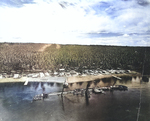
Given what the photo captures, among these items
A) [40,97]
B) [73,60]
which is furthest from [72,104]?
[73,60]

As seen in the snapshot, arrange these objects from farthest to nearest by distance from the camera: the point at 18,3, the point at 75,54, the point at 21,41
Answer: the point at 75,54
the point at 21,41
the point at 18,3

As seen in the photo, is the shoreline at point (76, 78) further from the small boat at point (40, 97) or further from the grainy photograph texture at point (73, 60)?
the small boat at point (40, 97)

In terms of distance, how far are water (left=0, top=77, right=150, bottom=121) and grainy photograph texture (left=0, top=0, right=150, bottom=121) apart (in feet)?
0.05

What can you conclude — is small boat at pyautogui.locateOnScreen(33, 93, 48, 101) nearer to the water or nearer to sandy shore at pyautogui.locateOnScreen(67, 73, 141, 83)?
the water

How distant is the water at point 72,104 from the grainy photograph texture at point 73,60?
16mm

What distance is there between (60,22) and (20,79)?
120cm

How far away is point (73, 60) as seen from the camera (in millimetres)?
2871

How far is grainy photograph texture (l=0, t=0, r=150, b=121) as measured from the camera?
8.63ft

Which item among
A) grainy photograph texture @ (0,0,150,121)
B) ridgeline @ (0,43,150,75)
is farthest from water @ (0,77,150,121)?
ridgeline @ (0,43,150,75)

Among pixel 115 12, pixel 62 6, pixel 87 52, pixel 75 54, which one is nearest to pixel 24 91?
pixel 75 54

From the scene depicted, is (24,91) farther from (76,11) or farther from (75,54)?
(76,11)

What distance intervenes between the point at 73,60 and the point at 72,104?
2.63ft

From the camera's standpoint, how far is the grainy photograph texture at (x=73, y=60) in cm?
263

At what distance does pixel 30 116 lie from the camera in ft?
8.62
